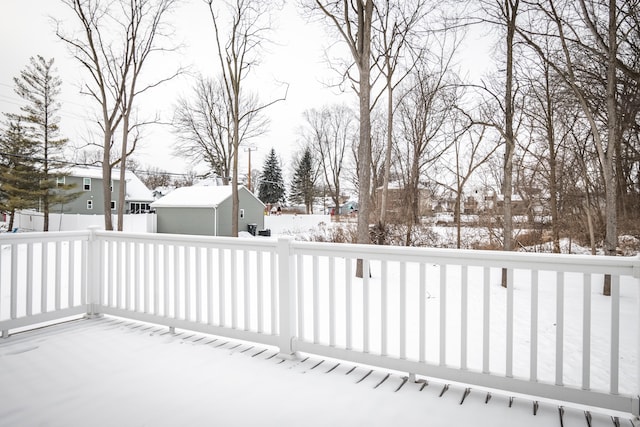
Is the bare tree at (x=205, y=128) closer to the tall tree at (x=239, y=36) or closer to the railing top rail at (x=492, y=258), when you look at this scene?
the tall tree at (x=239, y=36)

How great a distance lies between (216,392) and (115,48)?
37.1ft

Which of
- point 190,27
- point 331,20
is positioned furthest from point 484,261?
point 190,27

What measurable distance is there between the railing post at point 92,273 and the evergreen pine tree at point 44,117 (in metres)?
16.9

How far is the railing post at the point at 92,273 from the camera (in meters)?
3.40

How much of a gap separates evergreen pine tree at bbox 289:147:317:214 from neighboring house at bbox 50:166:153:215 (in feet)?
38.9

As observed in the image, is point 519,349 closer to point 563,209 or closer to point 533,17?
point 533,17

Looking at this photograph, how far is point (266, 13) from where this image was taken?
10258 mm

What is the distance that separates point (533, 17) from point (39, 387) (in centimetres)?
795

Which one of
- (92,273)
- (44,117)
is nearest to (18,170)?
(44,117)

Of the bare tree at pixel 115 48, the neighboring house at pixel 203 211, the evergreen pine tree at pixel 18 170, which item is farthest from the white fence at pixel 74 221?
the bare tree at pixel 115 48

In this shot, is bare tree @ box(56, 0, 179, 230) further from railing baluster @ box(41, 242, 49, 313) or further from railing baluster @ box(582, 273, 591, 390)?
railing baluster @ box(582, 273, 591, 390)

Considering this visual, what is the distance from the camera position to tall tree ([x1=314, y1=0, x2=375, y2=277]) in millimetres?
6809

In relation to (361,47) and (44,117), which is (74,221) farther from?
(361,47)

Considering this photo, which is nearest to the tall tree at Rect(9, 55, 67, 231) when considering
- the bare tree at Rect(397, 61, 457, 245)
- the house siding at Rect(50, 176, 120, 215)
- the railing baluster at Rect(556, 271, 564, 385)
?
the house siding at Rect(50, 176, 120, 215)
